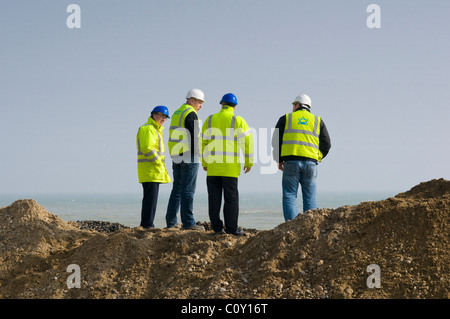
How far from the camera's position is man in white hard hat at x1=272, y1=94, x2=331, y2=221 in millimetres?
7695

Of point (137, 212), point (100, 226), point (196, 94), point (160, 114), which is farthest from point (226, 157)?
point (137, 212)

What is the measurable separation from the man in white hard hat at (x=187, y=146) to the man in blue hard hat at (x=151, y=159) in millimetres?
248

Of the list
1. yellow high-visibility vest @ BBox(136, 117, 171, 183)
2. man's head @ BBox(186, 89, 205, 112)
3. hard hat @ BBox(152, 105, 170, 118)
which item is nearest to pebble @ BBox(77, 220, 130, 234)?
yellow high-visibility vest @ BBox(136, 117, 171, 183)

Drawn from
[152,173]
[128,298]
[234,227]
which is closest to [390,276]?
[234,227]

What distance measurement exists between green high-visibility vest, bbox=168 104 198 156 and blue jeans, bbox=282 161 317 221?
73.3 inches

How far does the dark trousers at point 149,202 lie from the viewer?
8.33m

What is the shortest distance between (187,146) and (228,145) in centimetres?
140

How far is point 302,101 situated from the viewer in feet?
26.0

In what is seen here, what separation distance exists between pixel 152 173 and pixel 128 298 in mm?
2818

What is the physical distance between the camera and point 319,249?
598cm

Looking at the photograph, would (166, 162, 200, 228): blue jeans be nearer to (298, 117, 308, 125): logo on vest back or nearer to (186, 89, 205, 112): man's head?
(186, 89, 205, 112): man's head

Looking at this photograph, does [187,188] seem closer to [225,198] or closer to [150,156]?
[150,156]

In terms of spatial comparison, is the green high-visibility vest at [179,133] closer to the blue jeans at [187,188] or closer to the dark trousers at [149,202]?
the blue jeans at [187,188]

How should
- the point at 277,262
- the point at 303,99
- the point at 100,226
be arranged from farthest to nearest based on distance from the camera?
1. the point at 100,226
2. the point at 303,99
3. the point at 277,262
